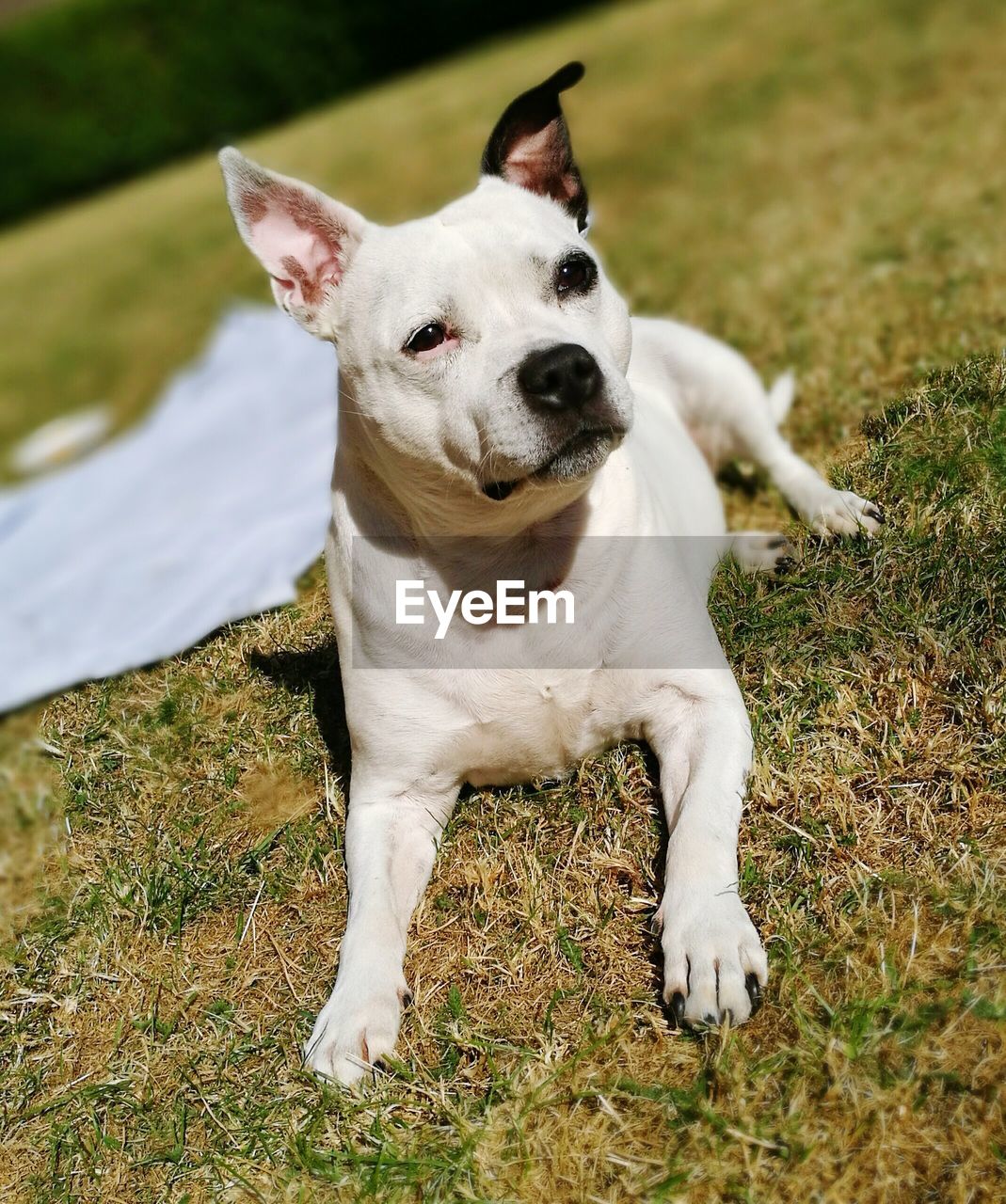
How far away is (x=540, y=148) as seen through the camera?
11.0 ft

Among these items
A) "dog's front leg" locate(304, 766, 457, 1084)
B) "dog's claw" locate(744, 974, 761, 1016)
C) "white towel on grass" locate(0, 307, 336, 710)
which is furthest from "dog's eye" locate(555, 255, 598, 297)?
"white towel on grass" locate(0, 307, 336, 710)

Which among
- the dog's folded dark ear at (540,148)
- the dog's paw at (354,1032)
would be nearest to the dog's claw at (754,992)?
the dog's paw at (354,1032)

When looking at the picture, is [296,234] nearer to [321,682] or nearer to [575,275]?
[575,275]

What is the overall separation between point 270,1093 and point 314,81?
67.6ft

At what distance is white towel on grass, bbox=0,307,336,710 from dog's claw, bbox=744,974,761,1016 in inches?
97.1

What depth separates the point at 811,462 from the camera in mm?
4395

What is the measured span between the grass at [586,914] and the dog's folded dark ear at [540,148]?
125 centimetres

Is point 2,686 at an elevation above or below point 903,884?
below

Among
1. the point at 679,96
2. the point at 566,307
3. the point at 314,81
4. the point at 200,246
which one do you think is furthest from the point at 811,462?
the point at 314,81

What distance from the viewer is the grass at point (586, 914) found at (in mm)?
2275

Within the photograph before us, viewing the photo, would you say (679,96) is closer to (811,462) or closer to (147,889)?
(811,462)

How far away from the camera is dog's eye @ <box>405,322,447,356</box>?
287 centimetres

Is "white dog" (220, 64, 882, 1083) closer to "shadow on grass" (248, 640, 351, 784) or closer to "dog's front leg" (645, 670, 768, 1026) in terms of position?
"dog's front leg" (645, 670, 768, 1026)

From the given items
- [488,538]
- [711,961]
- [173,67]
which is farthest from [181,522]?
[173,67]
